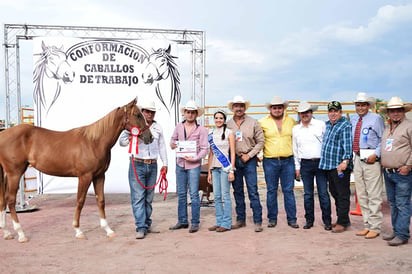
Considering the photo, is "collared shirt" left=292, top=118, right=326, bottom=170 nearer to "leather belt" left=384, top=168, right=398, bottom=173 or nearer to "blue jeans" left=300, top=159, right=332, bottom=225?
"blue jeans" left=300, top=159, right=332, bottom=225

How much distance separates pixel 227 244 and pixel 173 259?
0.82m

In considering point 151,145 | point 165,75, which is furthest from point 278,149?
point 165,75

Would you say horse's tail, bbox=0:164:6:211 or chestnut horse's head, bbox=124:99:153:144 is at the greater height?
chestnut horse's head, bbox=124:99:153:144

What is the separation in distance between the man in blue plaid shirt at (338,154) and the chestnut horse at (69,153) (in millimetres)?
2348

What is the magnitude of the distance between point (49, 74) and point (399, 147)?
601 cm

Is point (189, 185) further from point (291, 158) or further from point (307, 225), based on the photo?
point (307, 225)

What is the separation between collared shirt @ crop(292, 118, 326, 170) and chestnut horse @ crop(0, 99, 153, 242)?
2.02 meters

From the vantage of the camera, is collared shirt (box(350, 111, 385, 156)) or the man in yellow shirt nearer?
collared shirt (box(350, 111, 385, 156))

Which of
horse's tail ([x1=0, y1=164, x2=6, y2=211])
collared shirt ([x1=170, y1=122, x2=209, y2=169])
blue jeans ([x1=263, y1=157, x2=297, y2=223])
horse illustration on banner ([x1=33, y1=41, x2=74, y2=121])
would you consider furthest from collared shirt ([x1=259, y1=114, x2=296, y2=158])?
horse illustration on banner ([x1=33, y1=41, x2=74, y2=121])

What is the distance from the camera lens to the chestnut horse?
492 cm

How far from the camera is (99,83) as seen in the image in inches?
279

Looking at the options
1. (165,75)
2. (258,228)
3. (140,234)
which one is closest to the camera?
(140,234)

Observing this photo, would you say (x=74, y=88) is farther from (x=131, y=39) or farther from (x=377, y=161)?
(x=377, y=161)

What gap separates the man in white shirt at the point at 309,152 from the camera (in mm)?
5039
